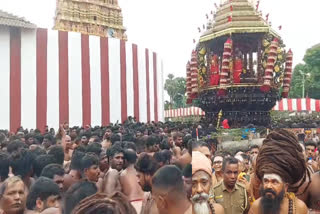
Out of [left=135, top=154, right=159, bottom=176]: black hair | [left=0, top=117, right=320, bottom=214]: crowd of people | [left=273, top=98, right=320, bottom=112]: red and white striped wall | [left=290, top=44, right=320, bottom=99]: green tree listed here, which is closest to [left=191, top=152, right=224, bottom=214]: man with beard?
[left=0, top=117, right=320, bottom=214]: crowd of people

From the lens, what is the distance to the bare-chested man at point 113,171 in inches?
155

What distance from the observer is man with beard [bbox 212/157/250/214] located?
3521 millimetres

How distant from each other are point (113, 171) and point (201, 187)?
1.69 m

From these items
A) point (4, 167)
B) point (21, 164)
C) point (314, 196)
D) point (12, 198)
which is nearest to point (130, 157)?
point (21, 164)

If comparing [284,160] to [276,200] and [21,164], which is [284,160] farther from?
[21,164]

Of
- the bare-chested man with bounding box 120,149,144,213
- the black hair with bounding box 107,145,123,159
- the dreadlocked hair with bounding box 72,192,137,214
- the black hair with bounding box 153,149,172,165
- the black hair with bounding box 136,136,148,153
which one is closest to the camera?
the dreadlocked hair with bounding box 72,192,137,214

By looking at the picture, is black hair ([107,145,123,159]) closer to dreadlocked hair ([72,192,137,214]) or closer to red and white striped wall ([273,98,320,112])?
dreadlocked hair ([72,192,137,214])

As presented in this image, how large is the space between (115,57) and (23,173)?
501 inches

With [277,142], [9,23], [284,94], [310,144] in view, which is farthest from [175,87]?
[277,142]

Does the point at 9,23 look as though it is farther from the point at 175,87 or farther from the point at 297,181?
the point at 175,87

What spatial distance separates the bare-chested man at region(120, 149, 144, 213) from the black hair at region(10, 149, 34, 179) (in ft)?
3.54

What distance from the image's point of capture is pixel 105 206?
1.39 metres

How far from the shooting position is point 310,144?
6.06 meters

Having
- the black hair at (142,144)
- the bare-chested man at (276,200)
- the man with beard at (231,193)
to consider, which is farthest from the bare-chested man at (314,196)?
the black hair at (142,144)
